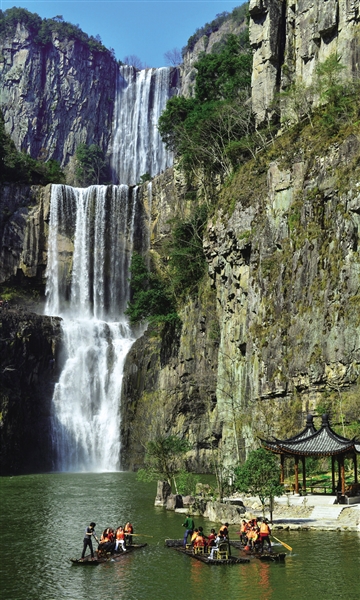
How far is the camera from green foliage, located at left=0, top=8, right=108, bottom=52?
120m

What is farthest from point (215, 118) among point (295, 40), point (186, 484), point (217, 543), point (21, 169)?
point (217, 543)

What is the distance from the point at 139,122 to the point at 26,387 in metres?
62.2

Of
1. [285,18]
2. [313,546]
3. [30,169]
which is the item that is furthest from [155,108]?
[313,546]

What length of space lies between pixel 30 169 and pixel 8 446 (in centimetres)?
3631

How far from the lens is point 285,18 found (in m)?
61.1

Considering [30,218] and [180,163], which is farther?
A: [30,218]

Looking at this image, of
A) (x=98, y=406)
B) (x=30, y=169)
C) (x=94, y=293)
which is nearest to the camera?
(x=98, y=406)

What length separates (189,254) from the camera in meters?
63.5

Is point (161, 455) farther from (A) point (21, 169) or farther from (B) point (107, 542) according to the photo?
(A) point (21, 169)

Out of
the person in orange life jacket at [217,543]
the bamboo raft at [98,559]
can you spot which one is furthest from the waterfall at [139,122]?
the person in orange life jacket at [217,543]

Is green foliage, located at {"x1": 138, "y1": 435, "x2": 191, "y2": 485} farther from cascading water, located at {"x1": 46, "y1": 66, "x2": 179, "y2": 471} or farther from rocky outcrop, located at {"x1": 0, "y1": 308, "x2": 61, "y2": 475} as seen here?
rocky outcrop, located at {"x1": 0, "y1": 308, "x2": 61, "y2": 475}

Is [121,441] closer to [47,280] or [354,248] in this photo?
[47,280]

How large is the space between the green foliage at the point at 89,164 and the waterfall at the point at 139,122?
17.4 ft

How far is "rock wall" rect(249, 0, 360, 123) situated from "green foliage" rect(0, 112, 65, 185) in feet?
104
